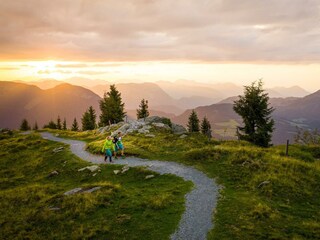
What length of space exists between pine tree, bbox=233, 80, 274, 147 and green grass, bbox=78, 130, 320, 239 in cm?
1338

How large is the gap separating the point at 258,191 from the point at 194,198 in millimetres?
5149

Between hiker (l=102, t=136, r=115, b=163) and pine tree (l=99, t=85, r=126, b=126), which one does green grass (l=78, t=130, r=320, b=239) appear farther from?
pine tree (l=99, t=85, r=126, b=126)

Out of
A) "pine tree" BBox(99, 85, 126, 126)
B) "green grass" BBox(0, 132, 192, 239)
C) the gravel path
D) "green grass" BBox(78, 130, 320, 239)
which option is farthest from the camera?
"pine tree" BBox(99, 85, 126, 126)

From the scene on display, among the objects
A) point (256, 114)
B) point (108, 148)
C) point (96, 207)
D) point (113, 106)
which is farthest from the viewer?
point (113, 106)

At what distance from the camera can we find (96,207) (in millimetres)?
18953

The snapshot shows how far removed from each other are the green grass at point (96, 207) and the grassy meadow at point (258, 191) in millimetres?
3390

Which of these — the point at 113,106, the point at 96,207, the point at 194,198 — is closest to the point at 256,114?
the point at 194,198

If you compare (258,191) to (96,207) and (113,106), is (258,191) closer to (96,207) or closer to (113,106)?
(96,207)

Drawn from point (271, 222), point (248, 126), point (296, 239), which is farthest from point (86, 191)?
point (248, 126)

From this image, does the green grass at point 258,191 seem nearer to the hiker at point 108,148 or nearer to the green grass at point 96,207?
the green grass at point 96,207

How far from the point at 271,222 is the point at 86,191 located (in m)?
14.0

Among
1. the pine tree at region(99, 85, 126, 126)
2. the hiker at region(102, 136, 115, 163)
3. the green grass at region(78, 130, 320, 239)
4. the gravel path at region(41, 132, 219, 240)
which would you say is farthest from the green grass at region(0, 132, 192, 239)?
the pine tree at region(99, 85, 126, 126)

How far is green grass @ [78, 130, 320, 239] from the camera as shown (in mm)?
14891

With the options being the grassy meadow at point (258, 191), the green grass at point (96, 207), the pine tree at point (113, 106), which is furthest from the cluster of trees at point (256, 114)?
the pine tree at point (113, 106)
